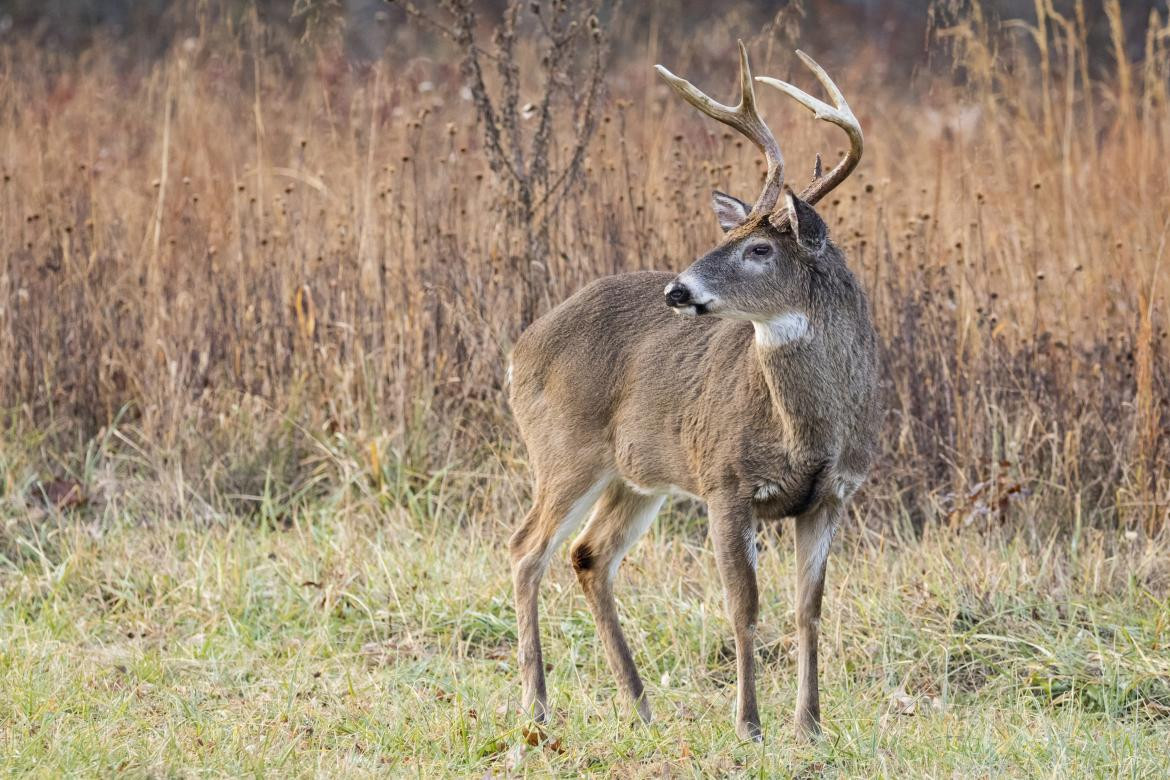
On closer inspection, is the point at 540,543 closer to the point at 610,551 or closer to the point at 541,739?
the point at 610,551

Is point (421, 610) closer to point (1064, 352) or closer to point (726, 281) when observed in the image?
point (726, 281)

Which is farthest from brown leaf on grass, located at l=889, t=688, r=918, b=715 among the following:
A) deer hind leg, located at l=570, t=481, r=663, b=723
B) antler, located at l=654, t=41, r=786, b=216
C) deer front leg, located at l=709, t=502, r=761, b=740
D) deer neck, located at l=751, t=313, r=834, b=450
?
antler, located at l=654, t=41, r=786, b=216

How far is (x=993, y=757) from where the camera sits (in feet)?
13.6

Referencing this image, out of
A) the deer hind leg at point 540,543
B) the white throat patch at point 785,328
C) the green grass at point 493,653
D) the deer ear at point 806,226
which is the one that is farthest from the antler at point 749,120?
the green grass at point 493,653

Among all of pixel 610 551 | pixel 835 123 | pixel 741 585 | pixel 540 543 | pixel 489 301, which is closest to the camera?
pixel 835 123

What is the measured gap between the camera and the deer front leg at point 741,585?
175 inches

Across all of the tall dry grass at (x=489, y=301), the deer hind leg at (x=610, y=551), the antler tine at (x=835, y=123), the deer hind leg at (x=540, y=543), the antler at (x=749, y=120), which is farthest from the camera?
the tall dry grass at (x=489, y=301)

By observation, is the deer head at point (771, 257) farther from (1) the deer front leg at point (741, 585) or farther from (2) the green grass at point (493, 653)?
(2) the green grass at point (493, 653)

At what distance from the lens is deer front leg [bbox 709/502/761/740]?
14.6 ft

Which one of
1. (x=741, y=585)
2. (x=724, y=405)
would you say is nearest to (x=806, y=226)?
(x=724, y=405)

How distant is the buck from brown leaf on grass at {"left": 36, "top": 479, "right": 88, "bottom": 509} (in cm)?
241

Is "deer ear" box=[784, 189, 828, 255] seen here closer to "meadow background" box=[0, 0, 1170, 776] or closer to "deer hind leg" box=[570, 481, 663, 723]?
"deer hind leg" box=[570, 481, 663, 723]

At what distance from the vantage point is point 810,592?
15.1 ft

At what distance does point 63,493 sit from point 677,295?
354 cm
